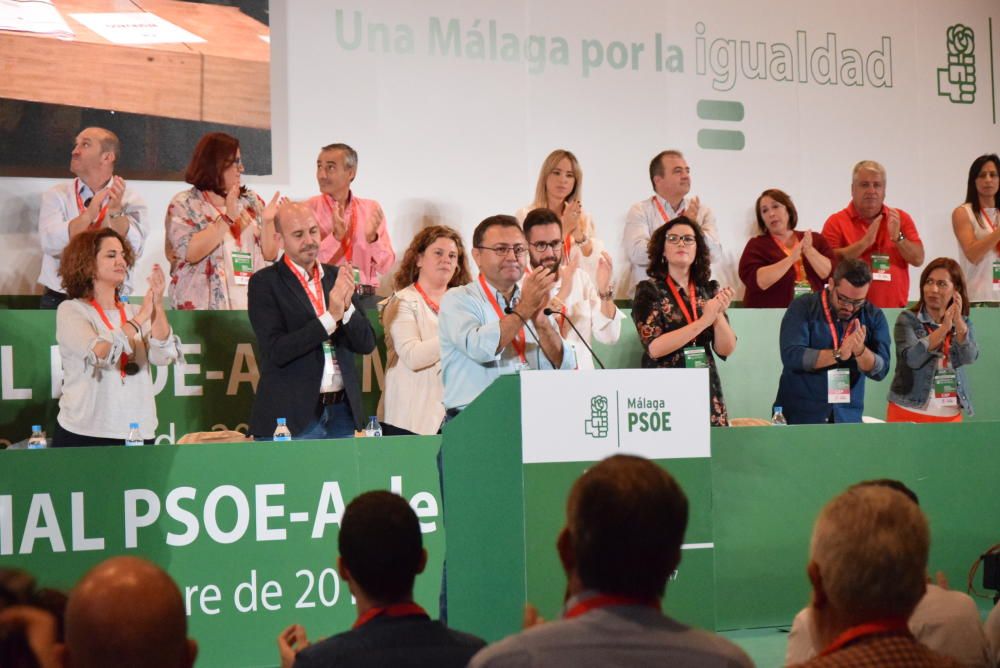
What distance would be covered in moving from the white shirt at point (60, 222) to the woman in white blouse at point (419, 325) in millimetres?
1599

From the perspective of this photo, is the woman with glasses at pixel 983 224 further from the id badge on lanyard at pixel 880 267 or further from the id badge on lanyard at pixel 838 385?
the id badge on lanyard at pixel 838 385

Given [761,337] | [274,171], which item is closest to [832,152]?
[761,337]

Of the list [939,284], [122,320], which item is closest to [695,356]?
[939,284]

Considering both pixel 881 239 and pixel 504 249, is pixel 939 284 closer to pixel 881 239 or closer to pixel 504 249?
pixel 881 239

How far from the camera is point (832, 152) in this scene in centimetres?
977

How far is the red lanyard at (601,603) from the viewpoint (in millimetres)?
1769

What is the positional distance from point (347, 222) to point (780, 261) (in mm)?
2682

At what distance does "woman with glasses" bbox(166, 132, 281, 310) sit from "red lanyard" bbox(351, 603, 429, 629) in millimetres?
4765

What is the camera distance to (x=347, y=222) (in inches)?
300

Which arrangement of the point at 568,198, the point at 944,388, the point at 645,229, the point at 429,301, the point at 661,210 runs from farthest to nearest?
1. the point at 661,210
2. the point at 645,229
3. the point at 568,198
4. the point at 944,388
5. the point at 429,301

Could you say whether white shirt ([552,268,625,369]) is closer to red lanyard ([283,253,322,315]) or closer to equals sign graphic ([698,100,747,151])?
red lanyard ([283,253,322,315])

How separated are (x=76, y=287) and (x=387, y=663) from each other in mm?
3887

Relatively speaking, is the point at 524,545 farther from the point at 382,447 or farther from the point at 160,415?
the point at 160,415

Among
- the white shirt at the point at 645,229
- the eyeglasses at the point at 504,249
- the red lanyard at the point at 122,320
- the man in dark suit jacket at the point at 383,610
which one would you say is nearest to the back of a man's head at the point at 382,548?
the man in dark suit jacket at the point at 383,610
